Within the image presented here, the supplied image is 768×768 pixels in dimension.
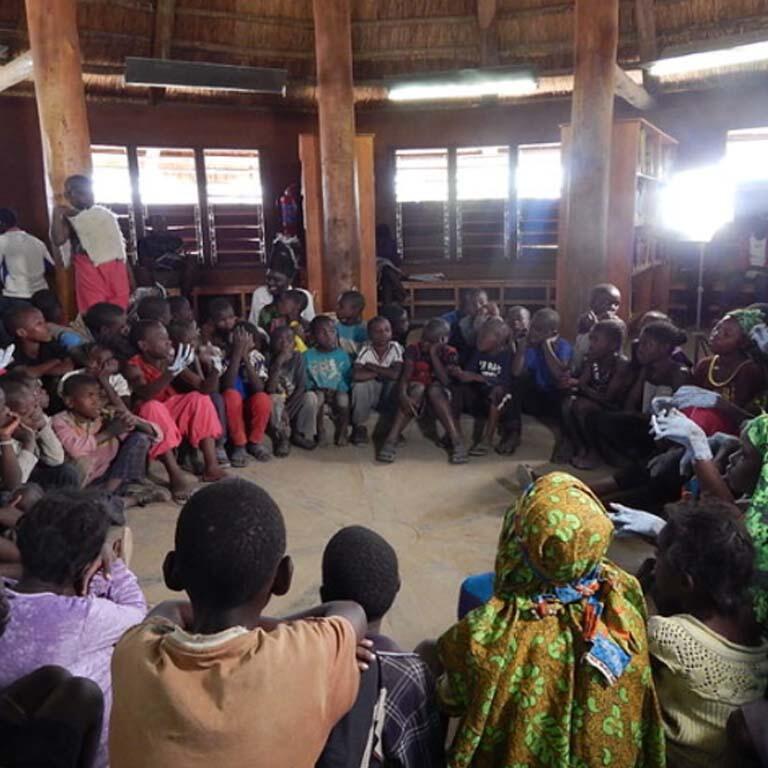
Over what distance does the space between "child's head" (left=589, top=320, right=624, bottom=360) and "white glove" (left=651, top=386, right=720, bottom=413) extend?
87cm

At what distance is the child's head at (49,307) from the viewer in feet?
15.2

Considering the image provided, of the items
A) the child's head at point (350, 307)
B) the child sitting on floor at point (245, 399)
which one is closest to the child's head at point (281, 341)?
the child sitting on floor at point (245, 399)

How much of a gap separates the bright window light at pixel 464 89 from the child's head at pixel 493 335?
140 inches

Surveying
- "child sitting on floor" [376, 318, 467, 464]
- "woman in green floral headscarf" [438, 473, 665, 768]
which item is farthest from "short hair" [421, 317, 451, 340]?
"woman in green floral headscarf" [438, 473, 665, 768]

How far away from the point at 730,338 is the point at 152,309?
309 centimetres

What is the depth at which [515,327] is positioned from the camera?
489cm

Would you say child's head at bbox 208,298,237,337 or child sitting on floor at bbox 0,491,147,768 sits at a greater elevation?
child's head at bbox 208,298,237,337

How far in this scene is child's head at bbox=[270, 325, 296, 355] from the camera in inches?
182

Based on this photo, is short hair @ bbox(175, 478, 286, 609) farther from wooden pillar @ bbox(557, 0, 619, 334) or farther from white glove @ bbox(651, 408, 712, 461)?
wooden pillar @ bbox(557, 0, 619, 334)

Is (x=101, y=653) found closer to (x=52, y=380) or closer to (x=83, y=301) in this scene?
(x=52, y=380)

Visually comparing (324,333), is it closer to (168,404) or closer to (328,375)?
(328,375)

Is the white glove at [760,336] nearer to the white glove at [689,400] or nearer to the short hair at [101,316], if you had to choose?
the white glove at [689,400]

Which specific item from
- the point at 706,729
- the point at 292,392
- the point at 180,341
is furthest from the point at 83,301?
the point at 706,729

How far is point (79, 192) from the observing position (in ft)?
15.7
